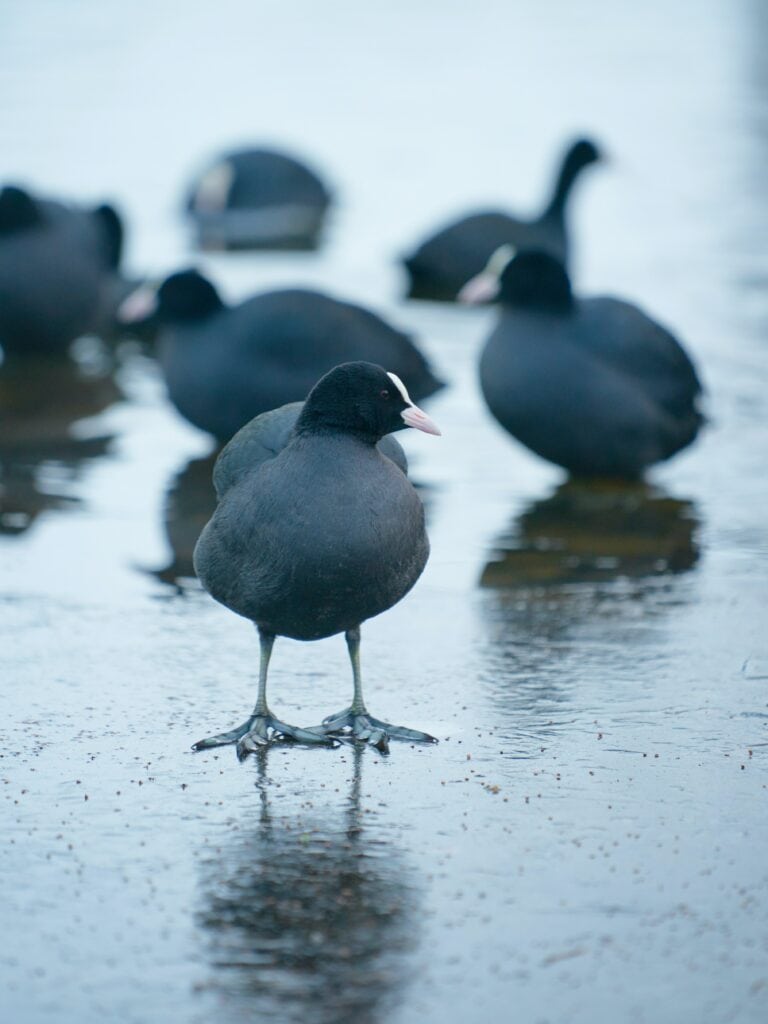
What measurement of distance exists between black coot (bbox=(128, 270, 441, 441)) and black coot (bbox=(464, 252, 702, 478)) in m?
0.66

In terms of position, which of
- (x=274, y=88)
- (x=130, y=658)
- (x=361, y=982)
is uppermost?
(x=361, y=982)

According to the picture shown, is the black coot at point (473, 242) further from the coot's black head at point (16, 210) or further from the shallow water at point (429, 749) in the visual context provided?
the coot's black head at point (16, 210)

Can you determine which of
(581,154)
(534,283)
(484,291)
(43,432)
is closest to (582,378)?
(534,283)

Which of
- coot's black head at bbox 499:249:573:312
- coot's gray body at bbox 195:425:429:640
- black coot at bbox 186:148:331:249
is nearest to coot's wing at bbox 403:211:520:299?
black coot at bbox 186:148:331:249

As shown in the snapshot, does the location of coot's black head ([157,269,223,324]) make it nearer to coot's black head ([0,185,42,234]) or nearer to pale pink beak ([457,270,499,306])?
pale pink beak ([457,270,499,306])

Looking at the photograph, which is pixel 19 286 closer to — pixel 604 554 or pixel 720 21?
pixel 604 554

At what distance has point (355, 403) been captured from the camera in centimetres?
456

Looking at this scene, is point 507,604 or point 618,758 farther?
point 507,604

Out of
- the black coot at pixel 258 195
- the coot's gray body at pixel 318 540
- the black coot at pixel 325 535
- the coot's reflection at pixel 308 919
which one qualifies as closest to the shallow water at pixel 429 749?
the coot's reflection at pixel 308 919

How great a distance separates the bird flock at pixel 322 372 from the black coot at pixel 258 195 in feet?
0.05

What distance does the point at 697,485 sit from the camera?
7.55 metres

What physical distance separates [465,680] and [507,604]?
0.84m

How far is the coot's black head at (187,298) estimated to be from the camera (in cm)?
770

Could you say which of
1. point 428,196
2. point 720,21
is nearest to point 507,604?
point 428,196
